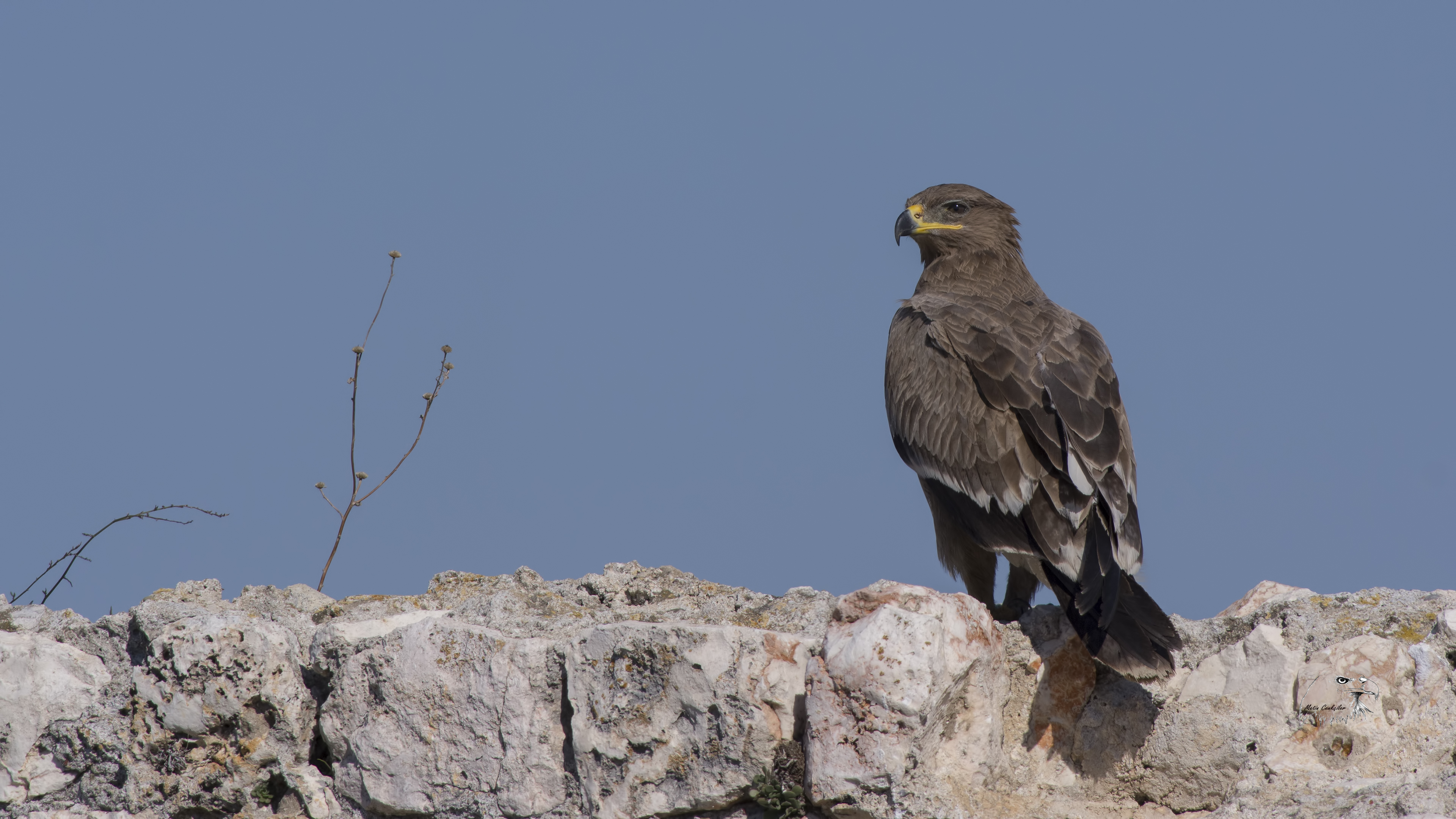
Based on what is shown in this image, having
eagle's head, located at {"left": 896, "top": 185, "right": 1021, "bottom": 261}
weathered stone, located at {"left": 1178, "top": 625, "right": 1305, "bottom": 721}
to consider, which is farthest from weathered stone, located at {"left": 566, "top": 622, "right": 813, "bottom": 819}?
eagle's head, located at {"left": 896, "top": 185, "right": 1021, "bottom": 261}

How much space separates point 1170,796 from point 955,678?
0.91 m

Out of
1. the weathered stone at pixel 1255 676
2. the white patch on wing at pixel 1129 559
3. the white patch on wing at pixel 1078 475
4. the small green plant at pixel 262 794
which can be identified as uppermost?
the white patch on wing at pixel 1078 475

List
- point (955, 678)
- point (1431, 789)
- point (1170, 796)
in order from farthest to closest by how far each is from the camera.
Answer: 1. point (1170, 796)
2. point (955, 678)
3. point (1431, 789)

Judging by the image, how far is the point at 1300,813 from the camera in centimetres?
371

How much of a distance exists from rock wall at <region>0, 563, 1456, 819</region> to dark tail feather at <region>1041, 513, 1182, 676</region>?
A: 147mm

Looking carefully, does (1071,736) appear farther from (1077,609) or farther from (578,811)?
(578,811)

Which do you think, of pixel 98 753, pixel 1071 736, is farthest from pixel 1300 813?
pixel 98 753

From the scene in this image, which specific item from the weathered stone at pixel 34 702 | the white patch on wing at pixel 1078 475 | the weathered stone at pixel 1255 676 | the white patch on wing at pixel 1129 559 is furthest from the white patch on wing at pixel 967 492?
the weathered stone at pixel 34 702

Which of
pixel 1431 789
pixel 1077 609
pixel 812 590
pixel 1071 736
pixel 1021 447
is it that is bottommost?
pixel 1431 789

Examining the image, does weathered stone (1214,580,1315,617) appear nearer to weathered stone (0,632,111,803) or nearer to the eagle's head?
the eagle's head

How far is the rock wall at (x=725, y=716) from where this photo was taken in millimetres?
3773

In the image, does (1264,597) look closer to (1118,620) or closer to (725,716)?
(1118,620)

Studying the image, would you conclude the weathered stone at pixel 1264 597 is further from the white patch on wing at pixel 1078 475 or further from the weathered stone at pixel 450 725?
the weathered stone at pixel 450 725

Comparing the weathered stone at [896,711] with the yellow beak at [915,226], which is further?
the yellow beak at [915,226]
